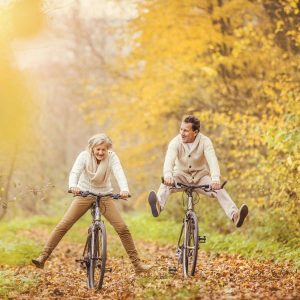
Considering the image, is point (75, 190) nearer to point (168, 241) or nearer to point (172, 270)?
point (172, 270)

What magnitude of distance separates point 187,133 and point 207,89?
10217 millimetres

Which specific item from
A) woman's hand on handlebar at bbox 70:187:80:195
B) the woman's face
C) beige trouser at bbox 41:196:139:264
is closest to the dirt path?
beige trouser at bbox 41:196:139:264

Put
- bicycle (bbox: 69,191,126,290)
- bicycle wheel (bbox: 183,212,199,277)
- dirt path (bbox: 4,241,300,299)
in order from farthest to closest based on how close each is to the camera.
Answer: bicycle wheel (bbox: 183,212,199,277)
bicycle (bbox: 69,191,126,290)
dirt path (bbox: 4,241,300,299)

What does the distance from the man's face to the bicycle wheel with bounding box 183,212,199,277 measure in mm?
1083

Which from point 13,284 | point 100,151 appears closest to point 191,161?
point 100,151

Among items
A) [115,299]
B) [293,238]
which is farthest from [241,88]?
[115,299]

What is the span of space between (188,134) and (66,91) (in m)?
27.1

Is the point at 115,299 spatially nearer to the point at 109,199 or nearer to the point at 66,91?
the point at 109,199

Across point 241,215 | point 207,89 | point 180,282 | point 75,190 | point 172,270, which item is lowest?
point 180,282

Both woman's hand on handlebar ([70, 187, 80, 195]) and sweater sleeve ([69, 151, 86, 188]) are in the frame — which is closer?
woman's hand on handlebar ([70, 187, 80, 195])

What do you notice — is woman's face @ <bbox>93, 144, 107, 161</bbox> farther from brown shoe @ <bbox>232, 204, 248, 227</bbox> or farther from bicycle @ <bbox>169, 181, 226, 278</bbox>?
brown shoe @ <bbox>232, 204, 248, 227</bbox>

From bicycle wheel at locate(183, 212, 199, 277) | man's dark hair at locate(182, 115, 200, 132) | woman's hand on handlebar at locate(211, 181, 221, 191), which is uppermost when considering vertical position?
man's dark hair at locate(182, 115, 200, 132)

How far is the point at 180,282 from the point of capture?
8.64m

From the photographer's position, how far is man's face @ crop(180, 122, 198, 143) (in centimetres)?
938
